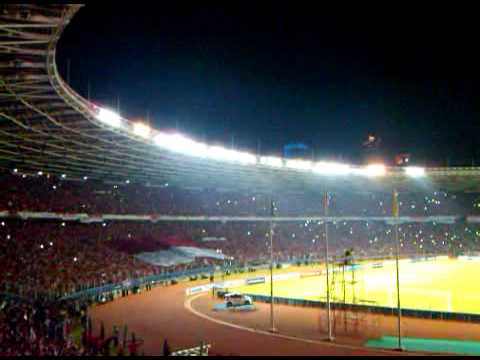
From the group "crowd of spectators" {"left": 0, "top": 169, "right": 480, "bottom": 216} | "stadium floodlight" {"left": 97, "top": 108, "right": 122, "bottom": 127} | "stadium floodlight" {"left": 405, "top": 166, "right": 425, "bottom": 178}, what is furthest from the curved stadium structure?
"stadium floodlight" {"left": 405, "top": 166, "right": 425, "bottom": 178}

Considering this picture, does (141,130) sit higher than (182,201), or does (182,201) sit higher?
(141,130)

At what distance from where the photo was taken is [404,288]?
142 ft

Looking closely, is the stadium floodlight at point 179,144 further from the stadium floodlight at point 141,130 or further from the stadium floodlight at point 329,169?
the stadium floodlight at point 329,169

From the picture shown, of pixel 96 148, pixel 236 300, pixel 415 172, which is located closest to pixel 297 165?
pixel 415 172

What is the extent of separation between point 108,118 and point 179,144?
36.2 ft

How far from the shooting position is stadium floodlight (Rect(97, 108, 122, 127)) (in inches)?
1184

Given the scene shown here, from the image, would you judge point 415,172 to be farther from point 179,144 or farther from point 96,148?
point 96,148

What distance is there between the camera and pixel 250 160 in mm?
51406

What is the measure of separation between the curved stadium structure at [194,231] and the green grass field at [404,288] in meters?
0.26

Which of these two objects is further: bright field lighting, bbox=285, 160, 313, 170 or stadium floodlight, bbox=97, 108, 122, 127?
bright field lighting, bbox=285, 160, 313, 170

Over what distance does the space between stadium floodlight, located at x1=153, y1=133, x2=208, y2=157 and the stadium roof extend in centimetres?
8

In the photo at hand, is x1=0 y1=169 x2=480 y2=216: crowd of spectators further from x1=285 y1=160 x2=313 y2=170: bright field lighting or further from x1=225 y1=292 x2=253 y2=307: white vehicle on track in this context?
x1=225 y1=292 x2=253 y2=307: white vehicle on track

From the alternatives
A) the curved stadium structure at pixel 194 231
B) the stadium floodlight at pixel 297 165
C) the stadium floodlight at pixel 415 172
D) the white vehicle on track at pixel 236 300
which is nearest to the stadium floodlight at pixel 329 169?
the curved stadium structure at pixel 194 231

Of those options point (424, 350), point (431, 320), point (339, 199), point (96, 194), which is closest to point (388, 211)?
point (339, 199)
